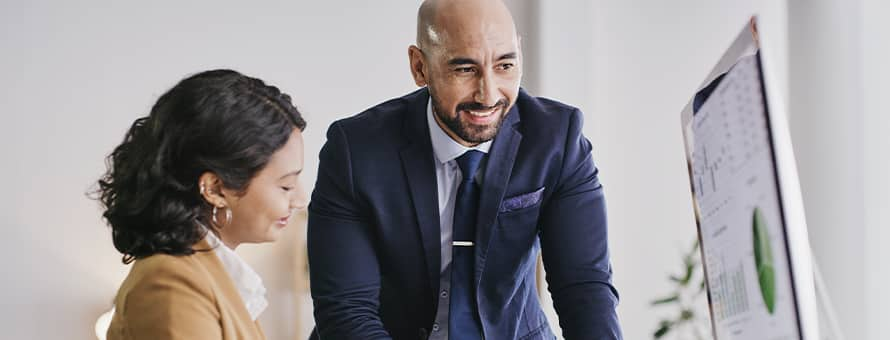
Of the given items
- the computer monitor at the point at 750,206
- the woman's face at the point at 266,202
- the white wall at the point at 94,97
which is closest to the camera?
the computer monitor at the point at 750,206

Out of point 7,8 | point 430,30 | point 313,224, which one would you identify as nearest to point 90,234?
point 7,8

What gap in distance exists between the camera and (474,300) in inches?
70.7

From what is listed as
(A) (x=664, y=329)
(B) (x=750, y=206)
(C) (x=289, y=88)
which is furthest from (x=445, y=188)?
(C) (x=289, y=88)

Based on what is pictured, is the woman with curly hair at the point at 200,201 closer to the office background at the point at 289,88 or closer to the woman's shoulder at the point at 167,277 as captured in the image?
the woman's shoulder at the point at 167,277

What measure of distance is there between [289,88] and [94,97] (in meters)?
0.73

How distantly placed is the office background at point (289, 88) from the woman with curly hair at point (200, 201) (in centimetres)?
219

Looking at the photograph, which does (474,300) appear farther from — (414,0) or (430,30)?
(414,0)

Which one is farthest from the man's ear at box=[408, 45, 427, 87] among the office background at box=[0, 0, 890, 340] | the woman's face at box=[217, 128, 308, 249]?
the office background at box=[0, 0, 890, 340]

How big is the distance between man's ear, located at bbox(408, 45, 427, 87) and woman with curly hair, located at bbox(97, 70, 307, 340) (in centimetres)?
23

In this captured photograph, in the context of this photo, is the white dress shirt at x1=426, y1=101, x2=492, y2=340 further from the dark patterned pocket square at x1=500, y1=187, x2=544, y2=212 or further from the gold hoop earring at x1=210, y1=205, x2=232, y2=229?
the gold hoop earring at x1=210, y1=205, x2=232, y2=229

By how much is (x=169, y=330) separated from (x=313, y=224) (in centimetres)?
54

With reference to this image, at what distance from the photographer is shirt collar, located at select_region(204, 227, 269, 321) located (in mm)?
1582

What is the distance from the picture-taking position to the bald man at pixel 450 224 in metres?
1.79

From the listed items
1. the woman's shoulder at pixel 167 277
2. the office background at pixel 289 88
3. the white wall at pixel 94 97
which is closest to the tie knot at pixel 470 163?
the woman's shoulder at pixel 167 277
